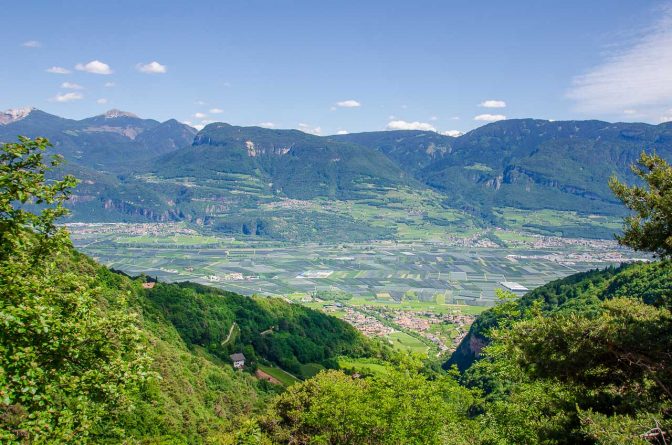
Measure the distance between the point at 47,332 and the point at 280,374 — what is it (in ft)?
175

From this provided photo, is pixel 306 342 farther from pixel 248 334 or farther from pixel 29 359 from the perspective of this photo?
pixel 29 359

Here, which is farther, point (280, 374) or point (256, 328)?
point (256, 328)

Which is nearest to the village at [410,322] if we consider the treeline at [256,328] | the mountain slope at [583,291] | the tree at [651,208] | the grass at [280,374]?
the mountain slope at [583,291]

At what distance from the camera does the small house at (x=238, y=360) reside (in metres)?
54.3

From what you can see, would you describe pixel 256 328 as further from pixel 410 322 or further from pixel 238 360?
pixel 410 322

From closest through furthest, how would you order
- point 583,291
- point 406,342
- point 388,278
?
point 583,291 < point 406,342 < point 388,278

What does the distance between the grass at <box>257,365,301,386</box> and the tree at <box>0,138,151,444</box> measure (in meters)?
48.9

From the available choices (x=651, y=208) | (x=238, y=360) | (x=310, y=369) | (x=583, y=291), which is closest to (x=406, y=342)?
(x=310, y=369)

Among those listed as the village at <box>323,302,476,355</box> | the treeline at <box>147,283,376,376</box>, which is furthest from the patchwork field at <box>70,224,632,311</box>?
the treeline at <box>147,283,376,376</box>

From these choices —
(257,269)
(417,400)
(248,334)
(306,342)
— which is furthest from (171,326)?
(257,269)

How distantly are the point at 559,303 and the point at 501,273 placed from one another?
315 ft

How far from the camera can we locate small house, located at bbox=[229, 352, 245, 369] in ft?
178

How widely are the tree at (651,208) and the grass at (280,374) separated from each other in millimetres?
48008

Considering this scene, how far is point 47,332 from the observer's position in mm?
6633
